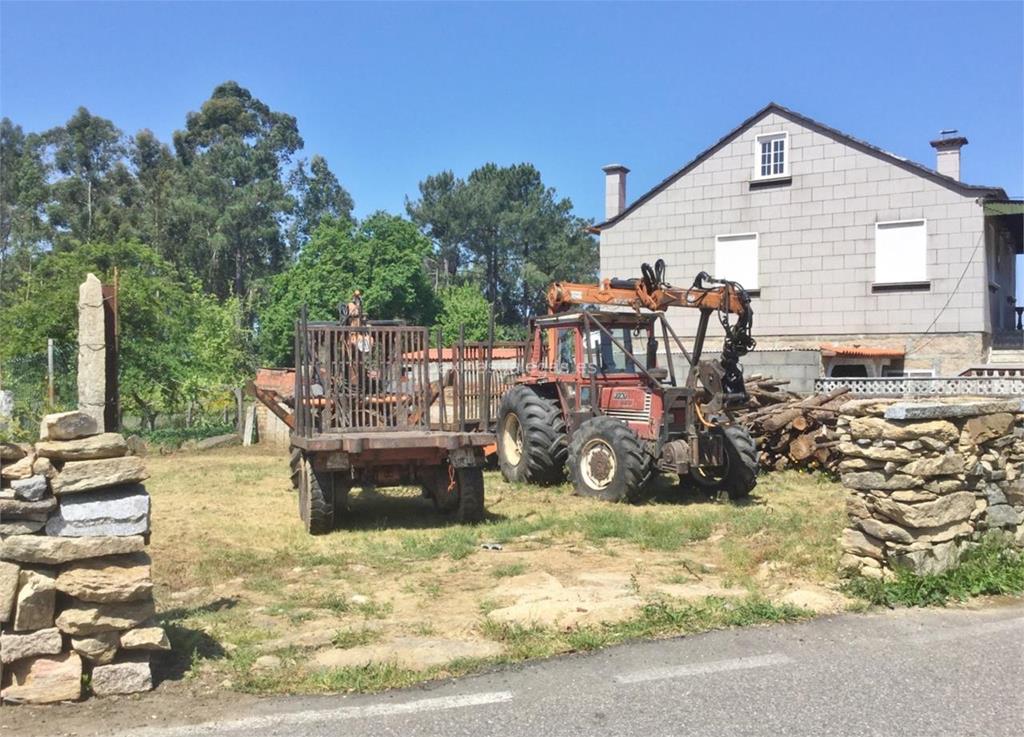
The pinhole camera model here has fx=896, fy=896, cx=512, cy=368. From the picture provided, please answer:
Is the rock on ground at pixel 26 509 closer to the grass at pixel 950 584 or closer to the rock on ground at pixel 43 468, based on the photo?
the rock on ground at pixel 43 468

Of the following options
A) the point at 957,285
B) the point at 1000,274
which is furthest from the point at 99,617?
the point at 1000,274

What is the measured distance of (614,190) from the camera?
2548 cm

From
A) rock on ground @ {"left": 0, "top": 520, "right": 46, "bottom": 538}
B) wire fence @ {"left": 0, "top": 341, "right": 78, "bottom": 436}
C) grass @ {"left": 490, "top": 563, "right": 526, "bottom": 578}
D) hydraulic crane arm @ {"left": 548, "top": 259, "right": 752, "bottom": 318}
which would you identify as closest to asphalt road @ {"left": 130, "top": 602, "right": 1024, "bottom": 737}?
rock on ground @ {"left": 0, "top": 520, "right": 46, "bottom": 538}

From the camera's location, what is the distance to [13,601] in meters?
4.54

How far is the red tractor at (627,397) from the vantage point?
36.2ft

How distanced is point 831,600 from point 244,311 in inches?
1592

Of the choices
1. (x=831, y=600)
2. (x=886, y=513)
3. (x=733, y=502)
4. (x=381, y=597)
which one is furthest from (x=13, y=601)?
(x=733, y=502)

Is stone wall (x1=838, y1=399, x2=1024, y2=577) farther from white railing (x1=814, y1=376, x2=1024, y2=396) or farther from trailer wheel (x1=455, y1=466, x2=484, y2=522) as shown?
white railing (x1=814, y1=376, x2=1024, y2=396)

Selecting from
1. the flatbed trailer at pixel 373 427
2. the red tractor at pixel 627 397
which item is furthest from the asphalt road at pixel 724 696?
the red tractor at pixel 627 397

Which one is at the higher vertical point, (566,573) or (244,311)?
(244,311)

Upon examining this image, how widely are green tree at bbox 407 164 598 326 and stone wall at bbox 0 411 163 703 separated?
48.8m

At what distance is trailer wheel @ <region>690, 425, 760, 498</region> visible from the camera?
11375 millimetres

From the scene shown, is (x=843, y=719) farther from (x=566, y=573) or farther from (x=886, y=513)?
(x=566, y=573)

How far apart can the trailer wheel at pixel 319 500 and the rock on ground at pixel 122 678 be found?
423cm
